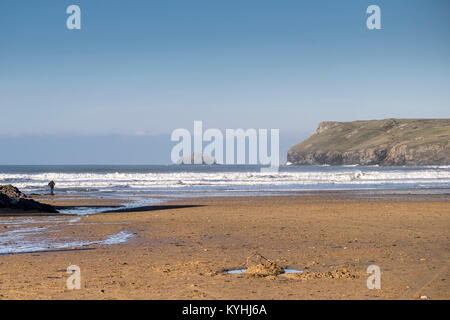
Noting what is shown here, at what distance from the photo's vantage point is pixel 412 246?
1234 centimetres

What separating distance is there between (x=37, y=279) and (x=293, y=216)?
12.4 metres

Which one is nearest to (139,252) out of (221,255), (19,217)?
(221,255)

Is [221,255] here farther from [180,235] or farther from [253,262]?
[180,235]

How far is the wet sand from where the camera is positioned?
26.2 ft

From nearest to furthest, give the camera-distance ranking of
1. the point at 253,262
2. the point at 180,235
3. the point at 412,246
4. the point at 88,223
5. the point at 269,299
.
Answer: the point at 269,299 → the point at 253,262 → the point at 412,246 → the point at 180,235 → the point at 88,223

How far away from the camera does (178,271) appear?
31.6 ft

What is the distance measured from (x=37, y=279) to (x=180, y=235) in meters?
6.42

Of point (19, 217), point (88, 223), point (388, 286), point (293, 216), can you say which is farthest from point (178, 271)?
point (19, 217)

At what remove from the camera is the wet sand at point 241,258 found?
7973mm

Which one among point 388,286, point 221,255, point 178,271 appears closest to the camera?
point 388,286

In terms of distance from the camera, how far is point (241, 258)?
11.1 meters

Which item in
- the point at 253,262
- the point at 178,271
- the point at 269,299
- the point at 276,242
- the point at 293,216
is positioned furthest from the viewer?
the point at 293,216

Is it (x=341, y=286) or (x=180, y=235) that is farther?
(x=180, y=235)

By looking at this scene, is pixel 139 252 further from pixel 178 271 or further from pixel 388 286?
pixel 388 286
